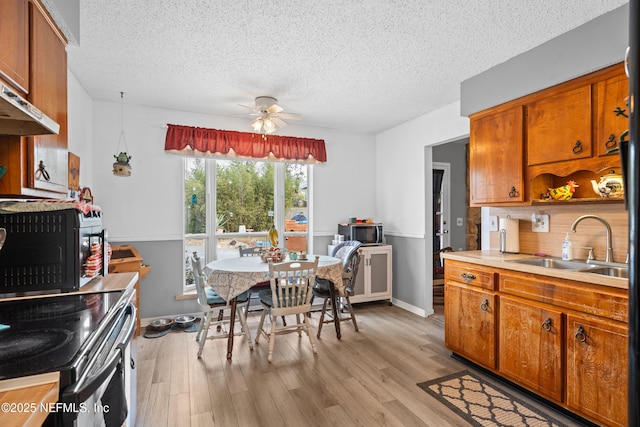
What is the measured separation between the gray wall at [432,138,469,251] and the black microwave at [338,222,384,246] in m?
1.65

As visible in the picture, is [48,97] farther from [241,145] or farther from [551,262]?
[551,262]

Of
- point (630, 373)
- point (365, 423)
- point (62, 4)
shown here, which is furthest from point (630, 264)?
point (62, 4)

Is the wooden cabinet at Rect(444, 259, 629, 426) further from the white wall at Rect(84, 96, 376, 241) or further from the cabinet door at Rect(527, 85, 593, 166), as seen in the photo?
the white wall at Rect(84, 96, 376, 241)

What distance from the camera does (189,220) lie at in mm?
4082

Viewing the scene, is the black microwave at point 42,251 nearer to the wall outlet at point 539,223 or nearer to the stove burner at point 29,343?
the stove burner at point 29,343

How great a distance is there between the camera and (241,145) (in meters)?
4.16

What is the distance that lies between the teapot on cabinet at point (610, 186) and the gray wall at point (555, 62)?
2.32 ft

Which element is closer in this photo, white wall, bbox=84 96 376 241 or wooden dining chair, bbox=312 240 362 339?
wooden dining chair, bbox=312 240 362 339

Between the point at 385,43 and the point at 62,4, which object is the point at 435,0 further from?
the point at 62,4

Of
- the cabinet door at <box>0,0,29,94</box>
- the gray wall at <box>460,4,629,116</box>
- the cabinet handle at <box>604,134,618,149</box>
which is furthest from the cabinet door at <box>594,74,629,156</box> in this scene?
the cabinet door at <box>0,0,29,94</box>

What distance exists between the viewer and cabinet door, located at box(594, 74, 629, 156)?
2041 mm

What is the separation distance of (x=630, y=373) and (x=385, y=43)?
251cm

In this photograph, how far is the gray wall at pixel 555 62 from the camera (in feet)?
6.73

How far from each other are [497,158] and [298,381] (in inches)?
96.9
